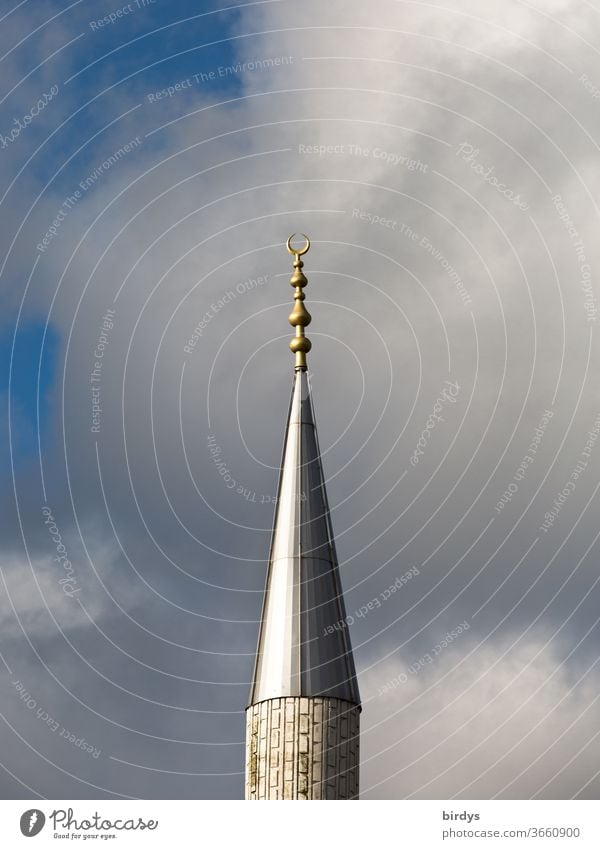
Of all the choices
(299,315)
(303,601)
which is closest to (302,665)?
(303,601)

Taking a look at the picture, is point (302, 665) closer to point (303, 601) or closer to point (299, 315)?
point (303, 601)

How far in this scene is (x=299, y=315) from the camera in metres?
46.5

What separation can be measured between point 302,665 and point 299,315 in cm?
1028

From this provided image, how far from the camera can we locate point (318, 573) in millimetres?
41656

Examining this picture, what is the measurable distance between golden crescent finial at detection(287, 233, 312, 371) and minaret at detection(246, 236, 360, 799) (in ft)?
9.59

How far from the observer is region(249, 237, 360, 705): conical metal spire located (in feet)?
131

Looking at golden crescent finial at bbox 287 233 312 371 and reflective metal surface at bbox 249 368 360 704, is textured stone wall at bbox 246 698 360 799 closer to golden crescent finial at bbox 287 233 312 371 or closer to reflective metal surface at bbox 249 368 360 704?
reflective metal surface at bbox 249 368 360 704

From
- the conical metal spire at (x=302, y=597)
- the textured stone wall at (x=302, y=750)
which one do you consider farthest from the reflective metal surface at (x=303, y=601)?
the textured stone wall at (x=302, y=750)
